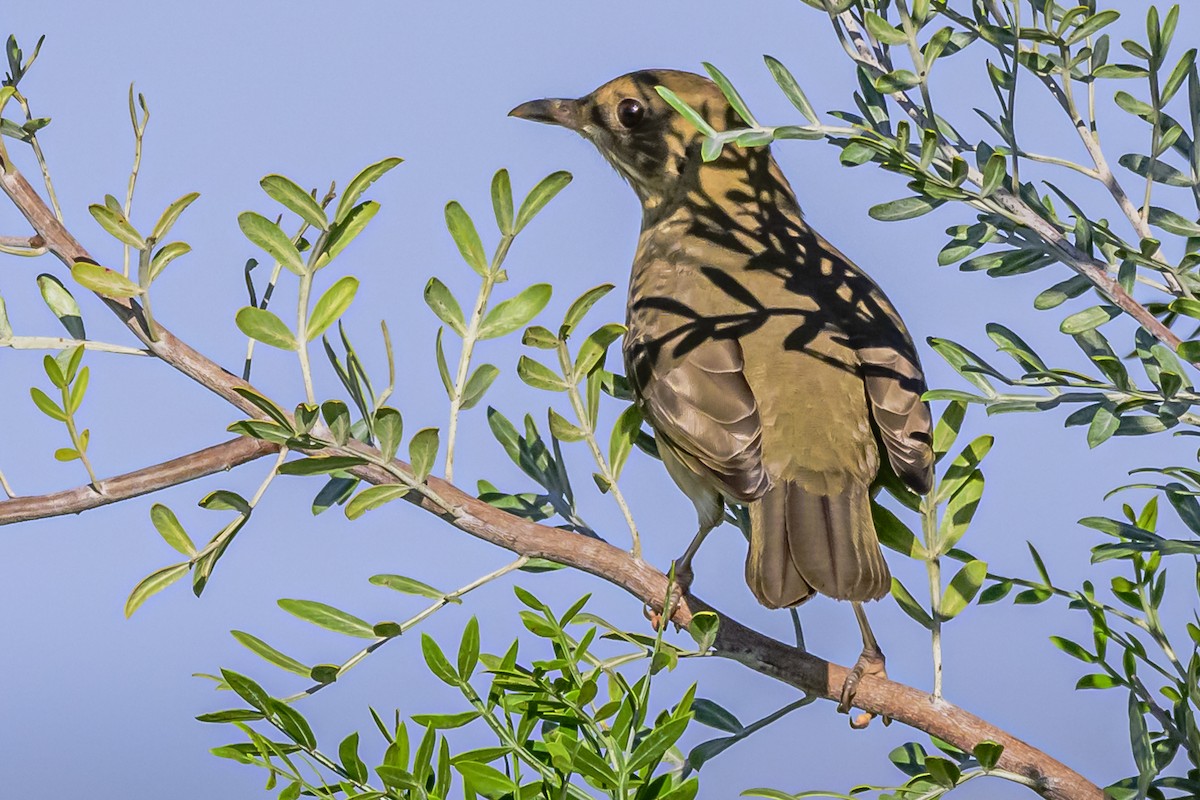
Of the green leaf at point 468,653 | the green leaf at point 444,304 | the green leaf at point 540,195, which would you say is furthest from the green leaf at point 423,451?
the green leaf at point 540,195

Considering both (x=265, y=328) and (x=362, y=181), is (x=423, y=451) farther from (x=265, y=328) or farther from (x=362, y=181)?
(x=362, y=181)

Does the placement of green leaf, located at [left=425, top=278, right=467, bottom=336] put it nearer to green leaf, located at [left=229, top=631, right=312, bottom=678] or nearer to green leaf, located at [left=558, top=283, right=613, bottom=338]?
green leaf, located at [left=558, top=283, right=613, bottom=338]

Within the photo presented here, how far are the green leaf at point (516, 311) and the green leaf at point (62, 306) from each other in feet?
2.03

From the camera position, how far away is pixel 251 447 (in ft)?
6.59

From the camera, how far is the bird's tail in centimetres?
304

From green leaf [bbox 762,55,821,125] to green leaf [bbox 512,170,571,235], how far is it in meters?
0.39

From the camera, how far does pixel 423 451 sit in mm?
1972

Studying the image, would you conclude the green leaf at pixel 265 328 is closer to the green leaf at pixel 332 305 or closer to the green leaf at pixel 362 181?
the green leaf at pixel 332 305

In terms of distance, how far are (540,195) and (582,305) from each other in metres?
0.27

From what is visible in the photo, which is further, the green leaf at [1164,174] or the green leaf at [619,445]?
the green leaf at [619,445]

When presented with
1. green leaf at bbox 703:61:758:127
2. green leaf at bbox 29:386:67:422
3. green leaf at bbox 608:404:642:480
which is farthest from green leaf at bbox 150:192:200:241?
green leaf at bbox 608:404:642:480

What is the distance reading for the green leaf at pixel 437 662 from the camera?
163cm

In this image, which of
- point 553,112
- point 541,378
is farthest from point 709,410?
point 553,112

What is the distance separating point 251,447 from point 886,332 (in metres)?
2.25
